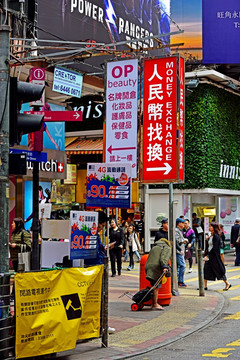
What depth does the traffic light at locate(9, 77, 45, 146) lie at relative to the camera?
300 inches

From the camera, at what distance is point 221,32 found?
2736 cm

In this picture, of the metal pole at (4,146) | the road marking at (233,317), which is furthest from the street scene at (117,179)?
the road marking at (233,317)

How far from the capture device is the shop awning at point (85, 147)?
25.1m

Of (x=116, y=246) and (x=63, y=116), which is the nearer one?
(x=63, y=116)

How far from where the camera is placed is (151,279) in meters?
12.2

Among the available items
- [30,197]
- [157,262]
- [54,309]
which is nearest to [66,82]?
[30,197]

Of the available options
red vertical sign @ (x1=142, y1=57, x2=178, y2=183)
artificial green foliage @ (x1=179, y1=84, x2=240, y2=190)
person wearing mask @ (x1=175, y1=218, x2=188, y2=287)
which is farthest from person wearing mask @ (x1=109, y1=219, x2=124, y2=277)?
artificial green foliage @ (x1=179, y1=84, x2=240, y2=190)

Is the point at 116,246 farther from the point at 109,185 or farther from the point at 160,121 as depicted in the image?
the point at 109,185

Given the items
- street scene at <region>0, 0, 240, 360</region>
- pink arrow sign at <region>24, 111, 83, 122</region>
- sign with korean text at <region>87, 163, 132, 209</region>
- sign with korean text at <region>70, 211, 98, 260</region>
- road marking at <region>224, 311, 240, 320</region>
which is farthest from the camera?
road marking at <region>224, 311, 240, 320</region>

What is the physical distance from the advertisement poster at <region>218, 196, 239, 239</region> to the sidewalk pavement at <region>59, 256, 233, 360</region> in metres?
14.4

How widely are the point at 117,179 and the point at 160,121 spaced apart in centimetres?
468

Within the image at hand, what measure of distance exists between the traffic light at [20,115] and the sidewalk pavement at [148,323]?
309 centimetres

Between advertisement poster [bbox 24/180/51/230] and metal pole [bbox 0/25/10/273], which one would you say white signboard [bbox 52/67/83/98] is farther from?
metal pole [bbox 0/25/10/273]

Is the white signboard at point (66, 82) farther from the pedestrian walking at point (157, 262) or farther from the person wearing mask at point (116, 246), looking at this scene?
the pedestrian walking at point (157, 262)
